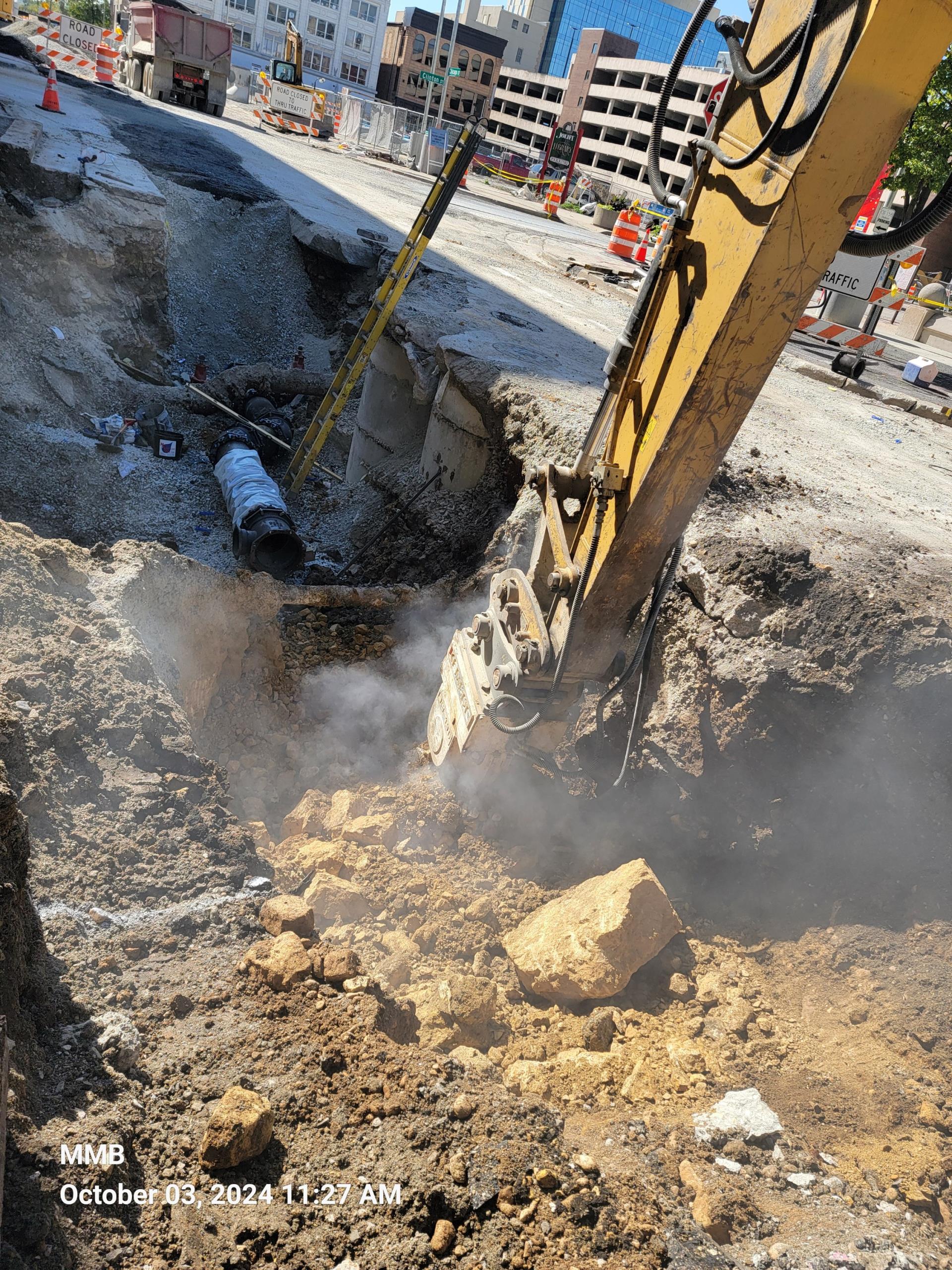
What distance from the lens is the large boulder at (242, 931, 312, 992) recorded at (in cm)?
324

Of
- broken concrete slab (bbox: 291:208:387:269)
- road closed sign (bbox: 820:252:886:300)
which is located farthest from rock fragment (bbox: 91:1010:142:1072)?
road closed sign (bbox: 820:252:886:300)

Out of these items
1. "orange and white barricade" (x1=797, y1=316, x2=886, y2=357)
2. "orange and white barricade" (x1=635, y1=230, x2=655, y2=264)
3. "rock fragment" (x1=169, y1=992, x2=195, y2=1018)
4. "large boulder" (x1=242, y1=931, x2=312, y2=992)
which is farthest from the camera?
"orange and white barricade" (x1=635, y1=230, x2=655, y2=264)

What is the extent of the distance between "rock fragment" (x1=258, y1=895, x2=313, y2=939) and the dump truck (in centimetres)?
2415

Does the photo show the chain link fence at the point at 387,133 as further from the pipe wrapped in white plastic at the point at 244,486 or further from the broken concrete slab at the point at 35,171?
the pipe wrapped in white plastic at the point at 244,486

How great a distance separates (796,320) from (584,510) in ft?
4.24

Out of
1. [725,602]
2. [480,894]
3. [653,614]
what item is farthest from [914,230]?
[480,894]

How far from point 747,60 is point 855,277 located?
1009 cm

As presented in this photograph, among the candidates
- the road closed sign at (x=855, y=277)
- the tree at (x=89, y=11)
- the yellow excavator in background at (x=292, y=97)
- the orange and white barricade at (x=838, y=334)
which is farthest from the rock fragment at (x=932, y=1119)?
the tree at (x=89, y=11)

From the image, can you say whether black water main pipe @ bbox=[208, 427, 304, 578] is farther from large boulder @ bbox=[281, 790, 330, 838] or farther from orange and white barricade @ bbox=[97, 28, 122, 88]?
orange and white barricade @ bbox=[97, 28, 122, 88]

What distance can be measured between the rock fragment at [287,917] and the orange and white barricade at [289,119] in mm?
28226

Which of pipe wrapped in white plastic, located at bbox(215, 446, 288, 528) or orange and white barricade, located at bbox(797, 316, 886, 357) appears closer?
pipe wrapped in white plastic, located at bbox(215, 446, 288, 528)

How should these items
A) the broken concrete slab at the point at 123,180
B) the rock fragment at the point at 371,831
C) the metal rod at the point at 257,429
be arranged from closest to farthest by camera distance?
1. the rock fragment at the point at 371,831
2. the metal rod at the point at 257,429
3. the broken concrete slab at the point at 123,180

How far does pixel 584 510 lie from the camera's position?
4035 mm

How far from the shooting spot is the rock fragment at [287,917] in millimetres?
3559
